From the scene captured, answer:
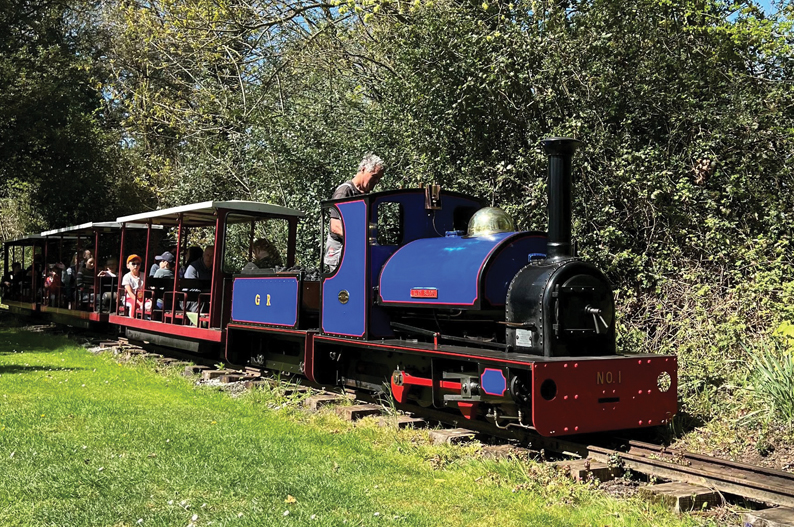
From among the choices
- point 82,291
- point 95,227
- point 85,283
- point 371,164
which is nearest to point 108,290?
point 85,283

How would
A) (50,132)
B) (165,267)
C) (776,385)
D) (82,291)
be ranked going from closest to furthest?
1. (776,385)
2. (165,267)
3. (82,291)
4. (50,132)

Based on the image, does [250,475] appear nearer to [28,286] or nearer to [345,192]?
[345,192]

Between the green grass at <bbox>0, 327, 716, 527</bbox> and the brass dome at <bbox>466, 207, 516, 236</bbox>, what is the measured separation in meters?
1.90

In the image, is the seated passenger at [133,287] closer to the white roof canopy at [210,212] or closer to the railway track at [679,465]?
the white roof canopy at [210,212]

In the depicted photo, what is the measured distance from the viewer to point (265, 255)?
418 inches

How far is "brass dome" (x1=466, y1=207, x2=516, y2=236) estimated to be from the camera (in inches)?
270

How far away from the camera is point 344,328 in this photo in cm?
768

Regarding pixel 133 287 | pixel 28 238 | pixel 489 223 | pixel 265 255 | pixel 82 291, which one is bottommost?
pixel 82 291

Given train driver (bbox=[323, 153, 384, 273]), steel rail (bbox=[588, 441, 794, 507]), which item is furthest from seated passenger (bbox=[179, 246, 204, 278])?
steel rail (bbox=[588, 441, 794, 507])

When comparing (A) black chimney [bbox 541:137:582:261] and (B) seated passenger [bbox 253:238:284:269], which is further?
(B) seated passenger [bbox 253:238:284:269]

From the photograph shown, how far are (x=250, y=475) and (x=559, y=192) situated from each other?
323 cm

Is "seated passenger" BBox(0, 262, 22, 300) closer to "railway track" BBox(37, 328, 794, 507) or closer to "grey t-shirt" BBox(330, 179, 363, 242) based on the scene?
"grey t-shirt" BBox(330, 179, 363, 242)

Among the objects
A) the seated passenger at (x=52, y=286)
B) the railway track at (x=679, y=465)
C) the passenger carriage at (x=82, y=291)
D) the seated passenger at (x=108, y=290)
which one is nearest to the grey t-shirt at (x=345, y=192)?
the railway track at (x=679, y=465)

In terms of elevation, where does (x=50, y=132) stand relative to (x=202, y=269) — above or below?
above
